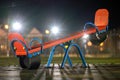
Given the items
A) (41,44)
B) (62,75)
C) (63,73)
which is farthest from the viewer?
(41,44)

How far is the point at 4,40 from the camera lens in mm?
44969

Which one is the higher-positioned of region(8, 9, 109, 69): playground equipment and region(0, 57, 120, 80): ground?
region(8, 9, 109, 69): playground equipment

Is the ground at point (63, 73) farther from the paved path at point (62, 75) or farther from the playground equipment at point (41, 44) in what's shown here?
the playground equipment at point (41, 44)

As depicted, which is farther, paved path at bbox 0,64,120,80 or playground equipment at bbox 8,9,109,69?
playground equipment at bbox 8,9,109,69

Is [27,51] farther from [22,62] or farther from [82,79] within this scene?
[82,79]

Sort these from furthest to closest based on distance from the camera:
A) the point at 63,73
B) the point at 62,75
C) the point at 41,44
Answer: the point at 41,44
the point at 63,73
the point at 62,75

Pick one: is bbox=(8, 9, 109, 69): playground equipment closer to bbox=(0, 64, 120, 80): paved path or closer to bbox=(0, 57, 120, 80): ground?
bbox=(0, 57, 120, 80): ground

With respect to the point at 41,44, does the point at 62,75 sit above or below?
below

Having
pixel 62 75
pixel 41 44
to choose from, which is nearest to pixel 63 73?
pixel 62 75

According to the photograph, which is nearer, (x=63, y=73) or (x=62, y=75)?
(x=62, y=75)

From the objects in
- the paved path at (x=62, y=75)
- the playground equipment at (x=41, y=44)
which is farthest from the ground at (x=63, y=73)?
the playground equipment at (x=41, y=44)

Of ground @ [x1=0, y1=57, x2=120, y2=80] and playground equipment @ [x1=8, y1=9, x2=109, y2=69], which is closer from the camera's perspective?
ground @ [x1=0, y1=57, x2=120, y2=80]

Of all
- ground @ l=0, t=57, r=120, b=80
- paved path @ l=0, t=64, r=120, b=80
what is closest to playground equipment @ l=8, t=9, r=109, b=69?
ground @ l=0, t=57, r=120, b=80

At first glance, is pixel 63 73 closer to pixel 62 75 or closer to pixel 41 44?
pixel 62 75
